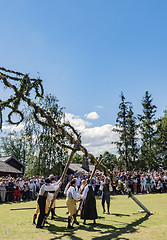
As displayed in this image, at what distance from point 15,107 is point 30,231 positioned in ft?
14.5

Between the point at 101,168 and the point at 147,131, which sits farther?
the point at 147,131

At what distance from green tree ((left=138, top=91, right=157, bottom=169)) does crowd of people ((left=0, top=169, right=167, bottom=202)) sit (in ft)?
60.8

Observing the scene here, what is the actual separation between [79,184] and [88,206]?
45.0 ft

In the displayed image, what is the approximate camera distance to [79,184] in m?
23.5

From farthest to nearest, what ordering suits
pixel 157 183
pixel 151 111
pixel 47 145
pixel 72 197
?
pixel 151 111, pixel 47 145, pixel 157 183, pixel 72 197

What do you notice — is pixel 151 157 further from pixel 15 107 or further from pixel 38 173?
pixel 15 107

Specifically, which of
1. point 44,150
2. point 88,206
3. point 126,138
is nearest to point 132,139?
point 126,138

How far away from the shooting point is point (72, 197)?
32.0 feet

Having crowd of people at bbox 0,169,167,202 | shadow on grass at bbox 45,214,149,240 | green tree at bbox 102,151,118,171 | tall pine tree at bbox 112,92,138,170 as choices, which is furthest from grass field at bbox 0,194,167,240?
tall pine tree at bbox 112,92,138,170

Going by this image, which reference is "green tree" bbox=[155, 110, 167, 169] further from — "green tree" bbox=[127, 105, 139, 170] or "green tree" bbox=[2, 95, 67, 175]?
"green tree" bbox=[2, 95, 67, 175]

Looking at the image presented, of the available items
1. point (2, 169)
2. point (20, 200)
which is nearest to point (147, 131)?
point (2, 169)

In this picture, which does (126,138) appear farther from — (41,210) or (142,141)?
(41,210)

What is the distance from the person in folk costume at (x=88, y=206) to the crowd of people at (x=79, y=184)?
10.0 meters

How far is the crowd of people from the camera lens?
21.6 meters
